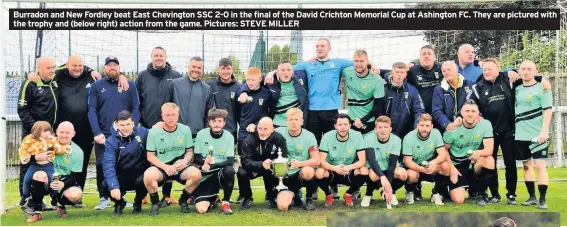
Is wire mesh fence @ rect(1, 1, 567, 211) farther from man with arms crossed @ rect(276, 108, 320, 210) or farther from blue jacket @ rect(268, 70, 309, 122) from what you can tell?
man with arms crossed @ rect(276, 108, 320, 210)

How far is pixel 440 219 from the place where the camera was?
6367 millimetres

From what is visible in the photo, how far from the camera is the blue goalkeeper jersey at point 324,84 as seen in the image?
23.2 feet

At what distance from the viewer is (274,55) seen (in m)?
7.70

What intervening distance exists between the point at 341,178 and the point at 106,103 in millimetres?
2416

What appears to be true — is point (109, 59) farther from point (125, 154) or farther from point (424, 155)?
point (424, 155)

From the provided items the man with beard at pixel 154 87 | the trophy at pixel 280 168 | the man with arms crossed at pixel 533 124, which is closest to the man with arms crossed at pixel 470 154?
the man with arms crossed at pixel 533 124

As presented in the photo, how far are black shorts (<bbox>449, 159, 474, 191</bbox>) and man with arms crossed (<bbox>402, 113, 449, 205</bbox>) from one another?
0.11 meters

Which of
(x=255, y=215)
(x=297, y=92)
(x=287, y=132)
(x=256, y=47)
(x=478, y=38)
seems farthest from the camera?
(x=256, y=47)

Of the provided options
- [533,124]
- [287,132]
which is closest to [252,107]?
[287,132]

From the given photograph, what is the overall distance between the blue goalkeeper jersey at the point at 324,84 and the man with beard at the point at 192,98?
1.04 metres

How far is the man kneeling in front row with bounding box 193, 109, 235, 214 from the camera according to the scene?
6.75 meters

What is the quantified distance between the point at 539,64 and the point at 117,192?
4527mm

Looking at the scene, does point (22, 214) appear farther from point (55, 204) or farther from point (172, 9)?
point (172, 9)

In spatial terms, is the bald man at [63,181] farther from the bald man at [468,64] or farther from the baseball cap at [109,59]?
the bald man at [468,64]
